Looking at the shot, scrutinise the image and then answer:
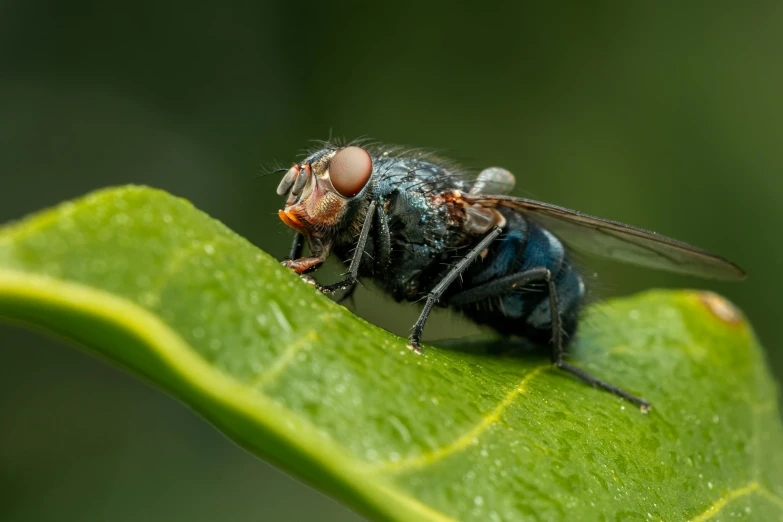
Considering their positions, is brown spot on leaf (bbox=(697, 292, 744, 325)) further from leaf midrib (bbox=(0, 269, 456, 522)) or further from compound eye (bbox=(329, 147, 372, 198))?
leaf midrib (bbox=(0, 269, 456, 522))

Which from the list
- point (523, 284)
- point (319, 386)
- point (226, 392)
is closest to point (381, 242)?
point (523, 284)

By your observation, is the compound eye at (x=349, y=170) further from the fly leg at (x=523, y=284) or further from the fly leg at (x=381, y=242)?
the fly leg at (x=523, y=284)

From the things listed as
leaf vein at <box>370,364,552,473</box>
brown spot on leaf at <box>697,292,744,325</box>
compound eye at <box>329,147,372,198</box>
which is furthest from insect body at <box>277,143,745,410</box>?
leaf vein at <box>370,364,552,473</box>

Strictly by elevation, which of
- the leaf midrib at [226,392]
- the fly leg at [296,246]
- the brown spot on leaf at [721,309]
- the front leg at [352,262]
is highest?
the leaf midrib at [226,392]

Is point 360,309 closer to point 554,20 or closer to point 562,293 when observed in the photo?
point 554,20

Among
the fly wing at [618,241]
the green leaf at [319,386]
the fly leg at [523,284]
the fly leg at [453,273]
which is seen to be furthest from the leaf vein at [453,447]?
the fly wing at [618,241]

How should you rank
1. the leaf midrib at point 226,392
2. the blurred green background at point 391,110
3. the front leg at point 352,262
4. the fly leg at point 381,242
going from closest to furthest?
1. the leaf midrib at point 226,392
2. the front leg at point 352,262
3. the fly leg at point 381,242
4. the blurred green background at point 391,110

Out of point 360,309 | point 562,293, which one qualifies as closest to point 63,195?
point 360,309

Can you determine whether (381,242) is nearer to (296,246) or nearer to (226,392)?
(296,246)
